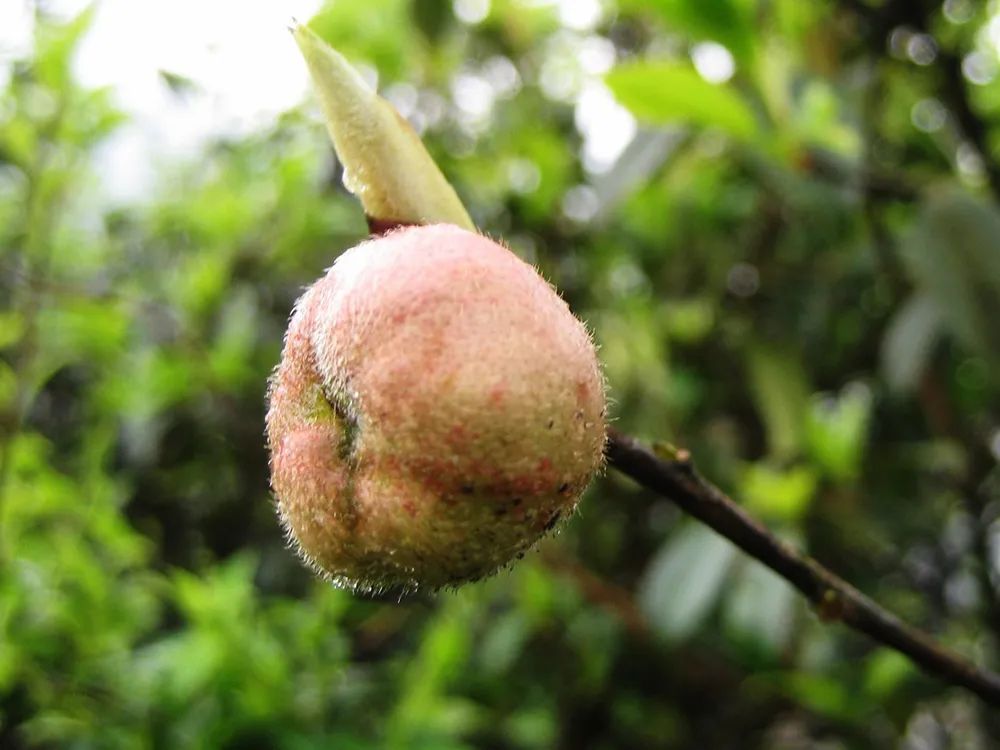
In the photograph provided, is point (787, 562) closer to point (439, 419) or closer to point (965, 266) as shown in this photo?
point (439, 419)

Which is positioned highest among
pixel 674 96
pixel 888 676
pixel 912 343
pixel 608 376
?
pixel 674 96

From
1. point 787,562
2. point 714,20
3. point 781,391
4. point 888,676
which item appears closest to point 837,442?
point 781,391

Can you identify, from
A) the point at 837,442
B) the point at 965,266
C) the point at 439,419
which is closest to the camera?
the point at 439,419

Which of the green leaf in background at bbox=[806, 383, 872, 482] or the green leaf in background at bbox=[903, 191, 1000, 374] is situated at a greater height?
the green leaf in background at bbox=[903, 191, 1000, 374]

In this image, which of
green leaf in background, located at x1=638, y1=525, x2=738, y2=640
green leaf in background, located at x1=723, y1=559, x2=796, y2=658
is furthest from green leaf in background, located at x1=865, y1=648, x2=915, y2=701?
green leaf in background, located at x1=638, y1=525, x2=738, y2=640

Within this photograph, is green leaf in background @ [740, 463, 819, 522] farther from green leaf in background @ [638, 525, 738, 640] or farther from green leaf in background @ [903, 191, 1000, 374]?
green leaf in background @ [903, 191, 1000, 374]

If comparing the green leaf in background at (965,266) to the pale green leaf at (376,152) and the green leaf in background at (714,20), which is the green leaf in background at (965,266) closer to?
the green leaf in background at (714,20)
